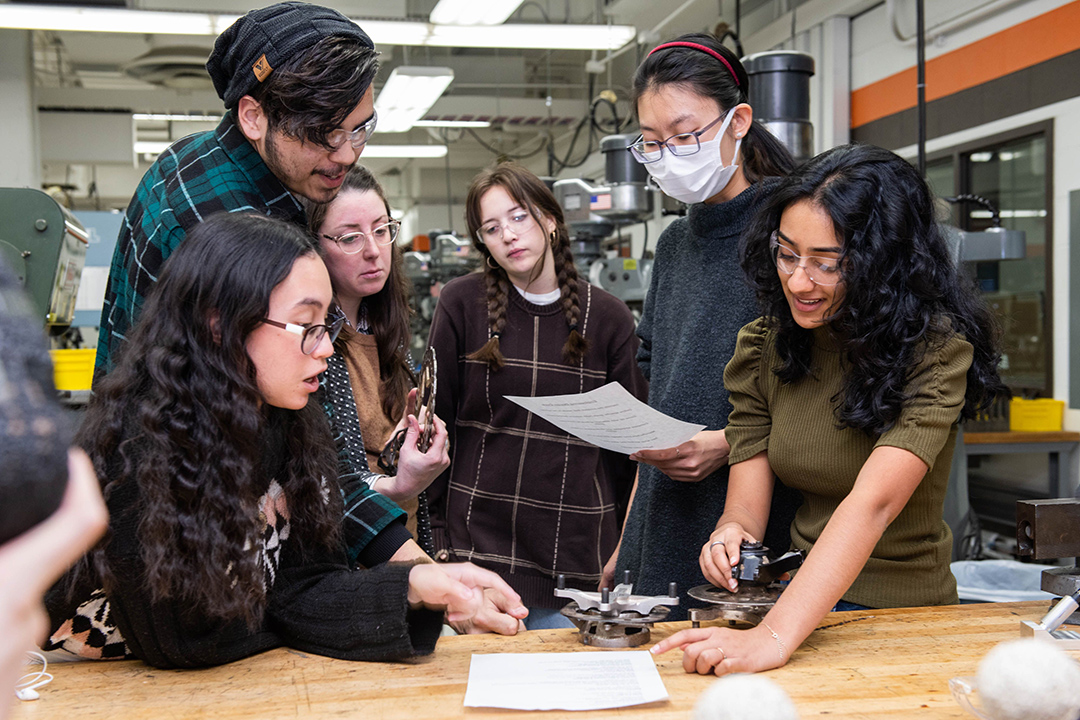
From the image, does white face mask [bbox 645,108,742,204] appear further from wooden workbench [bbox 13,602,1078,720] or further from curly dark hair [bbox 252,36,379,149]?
wooden workbench [bbox 13,602,1078,720]

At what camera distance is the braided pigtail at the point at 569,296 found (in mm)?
2062

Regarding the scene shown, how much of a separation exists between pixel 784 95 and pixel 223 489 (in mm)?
2135

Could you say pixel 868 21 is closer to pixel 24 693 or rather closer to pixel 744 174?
pixel 744 174

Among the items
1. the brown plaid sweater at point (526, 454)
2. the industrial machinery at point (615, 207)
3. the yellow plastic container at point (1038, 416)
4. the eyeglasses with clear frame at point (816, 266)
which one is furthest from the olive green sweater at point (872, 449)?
the yellow plastic container at point (1038, 416)

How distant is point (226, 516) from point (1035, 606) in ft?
3.75

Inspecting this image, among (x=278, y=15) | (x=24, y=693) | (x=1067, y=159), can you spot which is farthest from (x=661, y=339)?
(x=1067, y=159)

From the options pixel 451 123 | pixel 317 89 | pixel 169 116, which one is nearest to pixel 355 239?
pixel 317 89

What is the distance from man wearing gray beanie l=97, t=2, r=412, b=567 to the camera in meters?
1.24

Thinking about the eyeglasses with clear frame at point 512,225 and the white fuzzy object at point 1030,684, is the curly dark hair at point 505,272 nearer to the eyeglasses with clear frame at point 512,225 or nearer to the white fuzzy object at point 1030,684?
the eyeglasses with clear frame at point 512,225

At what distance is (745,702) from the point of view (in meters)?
0.76

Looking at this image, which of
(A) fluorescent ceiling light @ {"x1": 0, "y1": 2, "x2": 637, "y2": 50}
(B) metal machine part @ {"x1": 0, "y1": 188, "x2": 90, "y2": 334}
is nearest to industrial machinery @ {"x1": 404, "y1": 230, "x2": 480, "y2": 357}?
(A) fluorescent ceiling light @ {"x1": 0, "y1": 2, "x2": 637, "y2": 50}

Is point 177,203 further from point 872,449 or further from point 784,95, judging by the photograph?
point 784,95

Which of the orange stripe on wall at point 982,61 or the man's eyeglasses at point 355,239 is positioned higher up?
the orange stripe on wall at point 982,61

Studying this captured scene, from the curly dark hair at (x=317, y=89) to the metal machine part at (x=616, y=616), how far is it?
0.71 meters
